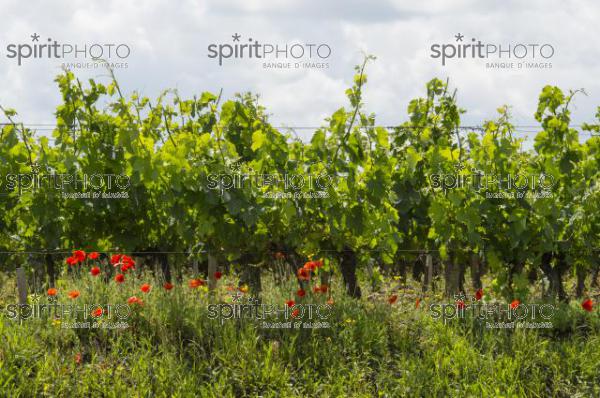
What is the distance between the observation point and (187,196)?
584cm

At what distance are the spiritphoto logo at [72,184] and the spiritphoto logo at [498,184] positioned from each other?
295 cm

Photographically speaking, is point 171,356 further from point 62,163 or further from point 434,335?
point 62,163

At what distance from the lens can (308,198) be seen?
602cm

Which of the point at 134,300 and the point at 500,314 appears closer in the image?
the point at 134,300

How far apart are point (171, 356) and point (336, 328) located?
1242 mm

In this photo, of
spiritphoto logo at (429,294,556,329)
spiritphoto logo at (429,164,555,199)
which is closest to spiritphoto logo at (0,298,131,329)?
spiritphoto logo at (429,294,556,329)

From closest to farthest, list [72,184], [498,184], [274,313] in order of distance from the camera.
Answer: [274,313]
[498,184]
[72,184]

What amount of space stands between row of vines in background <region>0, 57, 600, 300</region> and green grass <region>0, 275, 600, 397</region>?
2.62 feet

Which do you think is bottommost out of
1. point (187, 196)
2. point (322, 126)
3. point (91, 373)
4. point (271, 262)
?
point (91, 373)

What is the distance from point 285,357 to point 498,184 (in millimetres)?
2569

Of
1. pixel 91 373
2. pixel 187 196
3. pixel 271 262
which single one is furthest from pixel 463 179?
pixel 91 373

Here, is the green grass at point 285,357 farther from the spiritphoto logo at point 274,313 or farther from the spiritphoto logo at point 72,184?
the spiritphoto logo at point 72,184

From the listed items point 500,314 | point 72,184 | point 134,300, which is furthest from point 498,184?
point 72,184

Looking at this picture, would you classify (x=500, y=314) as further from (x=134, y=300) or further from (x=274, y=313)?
(x=134, y=300)
